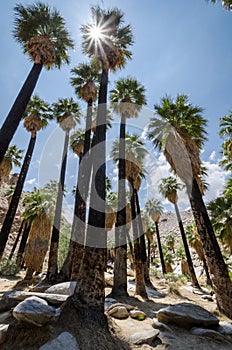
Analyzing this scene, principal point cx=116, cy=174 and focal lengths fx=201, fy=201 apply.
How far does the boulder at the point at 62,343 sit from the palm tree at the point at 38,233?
46.3ft

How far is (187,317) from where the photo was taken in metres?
5.91

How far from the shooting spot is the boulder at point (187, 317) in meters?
5.89

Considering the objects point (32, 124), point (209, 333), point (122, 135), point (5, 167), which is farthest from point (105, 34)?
point (5, 167)

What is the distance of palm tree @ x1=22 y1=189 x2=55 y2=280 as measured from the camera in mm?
16844

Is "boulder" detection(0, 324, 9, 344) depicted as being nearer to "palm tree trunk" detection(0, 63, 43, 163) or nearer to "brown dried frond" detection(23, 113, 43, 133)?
"palm tree trunk" detection(0, 63, 43, 163)

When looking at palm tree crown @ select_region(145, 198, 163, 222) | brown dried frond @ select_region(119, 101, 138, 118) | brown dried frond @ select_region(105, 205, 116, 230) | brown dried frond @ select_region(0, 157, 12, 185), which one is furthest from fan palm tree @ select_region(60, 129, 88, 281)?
palm tree crown @ select_region(145, 198, 163, 222)

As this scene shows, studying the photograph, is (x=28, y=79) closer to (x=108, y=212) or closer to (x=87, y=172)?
(x=87, y=172)

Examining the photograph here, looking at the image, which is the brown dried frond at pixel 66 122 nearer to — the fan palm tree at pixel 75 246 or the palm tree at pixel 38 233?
the fan palm tree at pixel 75 246

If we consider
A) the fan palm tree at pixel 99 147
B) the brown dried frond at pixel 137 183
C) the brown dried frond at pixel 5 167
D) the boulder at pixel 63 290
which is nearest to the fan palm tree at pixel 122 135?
the brown dried frond at pixel 137 183

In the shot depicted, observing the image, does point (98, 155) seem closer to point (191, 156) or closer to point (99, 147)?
point (99, 147)

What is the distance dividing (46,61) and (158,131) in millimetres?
7888

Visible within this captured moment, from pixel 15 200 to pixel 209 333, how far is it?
46.1 ft

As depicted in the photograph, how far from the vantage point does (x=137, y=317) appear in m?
6.88

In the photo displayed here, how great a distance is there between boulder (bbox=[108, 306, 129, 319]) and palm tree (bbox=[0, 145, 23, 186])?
2161 cm
